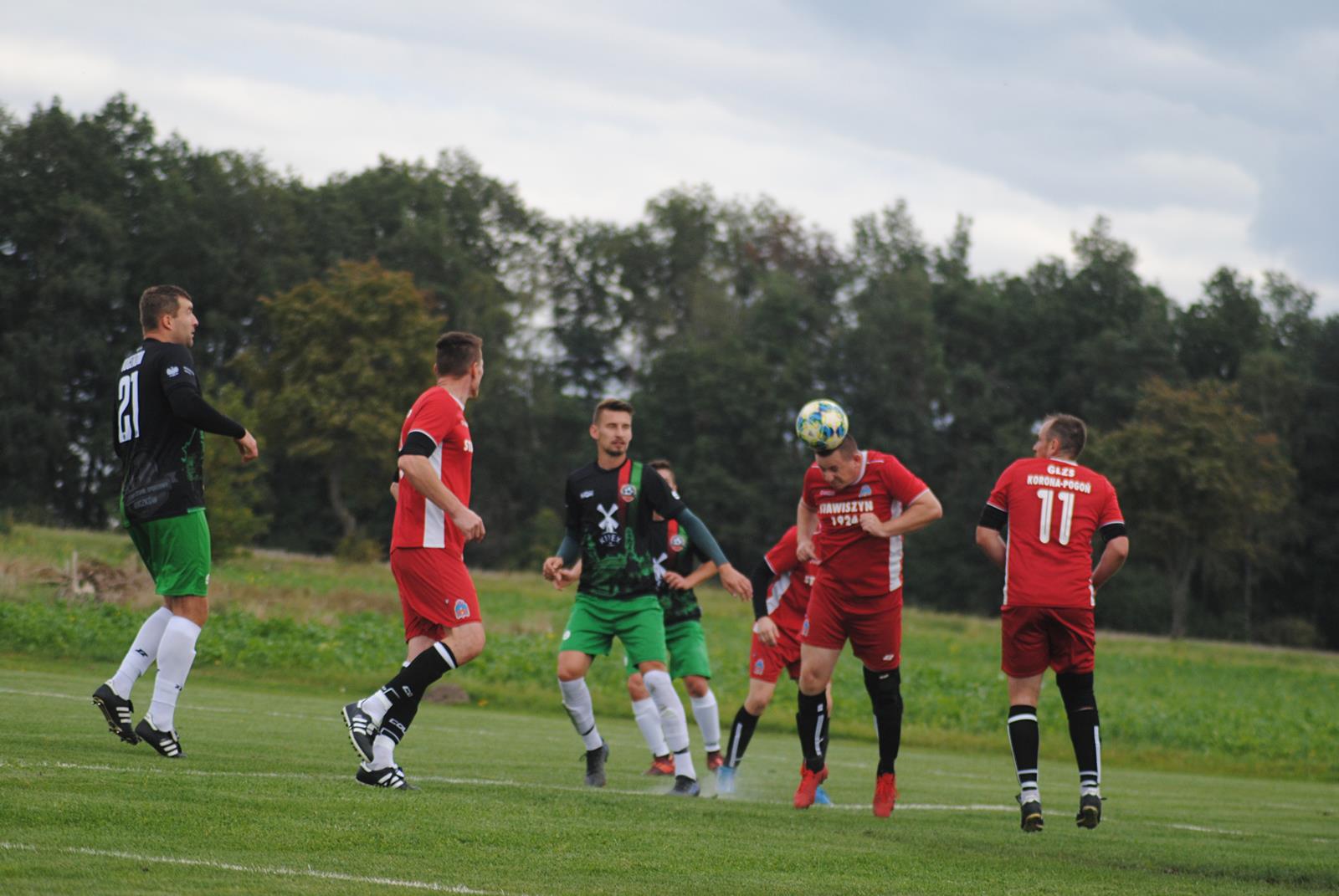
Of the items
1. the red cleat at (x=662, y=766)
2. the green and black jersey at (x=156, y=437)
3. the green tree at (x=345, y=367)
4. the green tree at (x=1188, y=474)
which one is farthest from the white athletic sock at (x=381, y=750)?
the green tree at (x=1188, y=474)

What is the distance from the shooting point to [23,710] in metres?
11.4

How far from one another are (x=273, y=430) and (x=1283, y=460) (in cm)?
4585

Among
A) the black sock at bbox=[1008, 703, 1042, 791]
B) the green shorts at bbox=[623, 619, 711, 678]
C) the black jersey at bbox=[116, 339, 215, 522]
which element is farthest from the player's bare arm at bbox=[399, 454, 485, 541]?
the green shorts at bbox=[623, 619, 711, 678]

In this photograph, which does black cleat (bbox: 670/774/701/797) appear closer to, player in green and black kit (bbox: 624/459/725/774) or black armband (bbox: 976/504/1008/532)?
player in green and black kit (bbox: 624/459/725/774)

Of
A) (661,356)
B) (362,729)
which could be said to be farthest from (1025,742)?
(661,356)

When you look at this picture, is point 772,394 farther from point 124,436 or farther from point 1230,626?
point 124,436

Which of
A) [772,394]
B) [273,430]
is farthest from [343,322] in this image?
[772,394]

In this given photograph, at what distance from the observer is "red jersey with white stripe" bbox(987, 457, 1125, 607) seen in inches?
358

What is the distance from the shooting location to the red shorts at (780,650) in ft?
40.9

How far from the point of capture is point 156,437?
8.68m

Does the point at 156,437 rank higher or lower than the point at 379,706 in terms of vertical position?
higher

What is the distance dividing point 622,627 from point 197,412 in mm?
3507

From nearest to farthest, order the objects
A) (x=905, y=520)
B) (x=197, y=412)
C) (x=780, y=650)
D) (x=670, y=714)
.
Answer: (x=197, y=412), (x=905, y=520), (x=670, y=714), (x=780, y=650)

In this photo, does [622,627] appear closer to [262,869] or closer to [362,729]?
[362,729]
